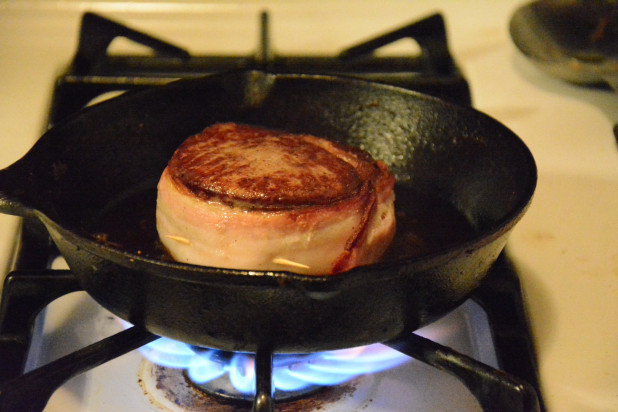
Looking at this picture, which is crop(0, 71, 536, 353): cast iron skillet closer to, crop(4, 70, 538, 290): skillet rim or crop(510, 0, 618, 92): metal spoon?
crop(4, 70, 538, 290): skillet rim

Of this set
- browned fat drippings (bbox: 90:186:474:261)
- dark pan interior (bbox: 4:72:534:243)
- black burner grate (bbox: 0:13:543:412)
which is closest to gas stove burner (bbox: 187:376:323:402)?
black burner grate (bbox: 0:13:543:412)

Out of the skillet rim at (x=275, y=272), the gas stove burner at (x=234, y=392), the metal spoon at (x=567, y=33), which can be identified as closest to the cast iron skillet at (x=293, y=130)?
the skillet rim at (x=275, y=272)

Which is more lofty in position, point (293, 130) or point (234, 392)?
point (293, 130)

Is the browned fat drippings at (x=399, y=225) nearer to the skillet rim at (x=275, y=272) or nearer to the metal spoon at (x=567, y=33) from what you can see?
the skillet rim at (x=275, y=272)

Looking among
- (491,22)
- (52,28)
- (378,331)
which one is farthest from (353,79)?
(52,28)

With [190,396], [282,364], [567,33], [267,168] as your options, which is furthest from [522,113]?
[190,396]

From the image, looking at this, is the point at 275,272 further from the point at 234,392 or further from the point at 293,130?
the point at 293,130

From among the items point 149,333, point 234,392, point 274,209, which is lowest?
point 234,392

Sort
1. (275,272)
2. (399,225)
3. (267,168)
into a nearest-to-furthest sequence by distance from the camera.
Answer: (275,272) < (267,168) < (399,225)

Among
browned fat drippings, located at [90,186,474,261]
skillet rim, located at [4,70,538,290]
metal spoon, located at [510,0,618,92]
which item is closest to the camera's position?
skillet rim, located at [4,70,538,290]
